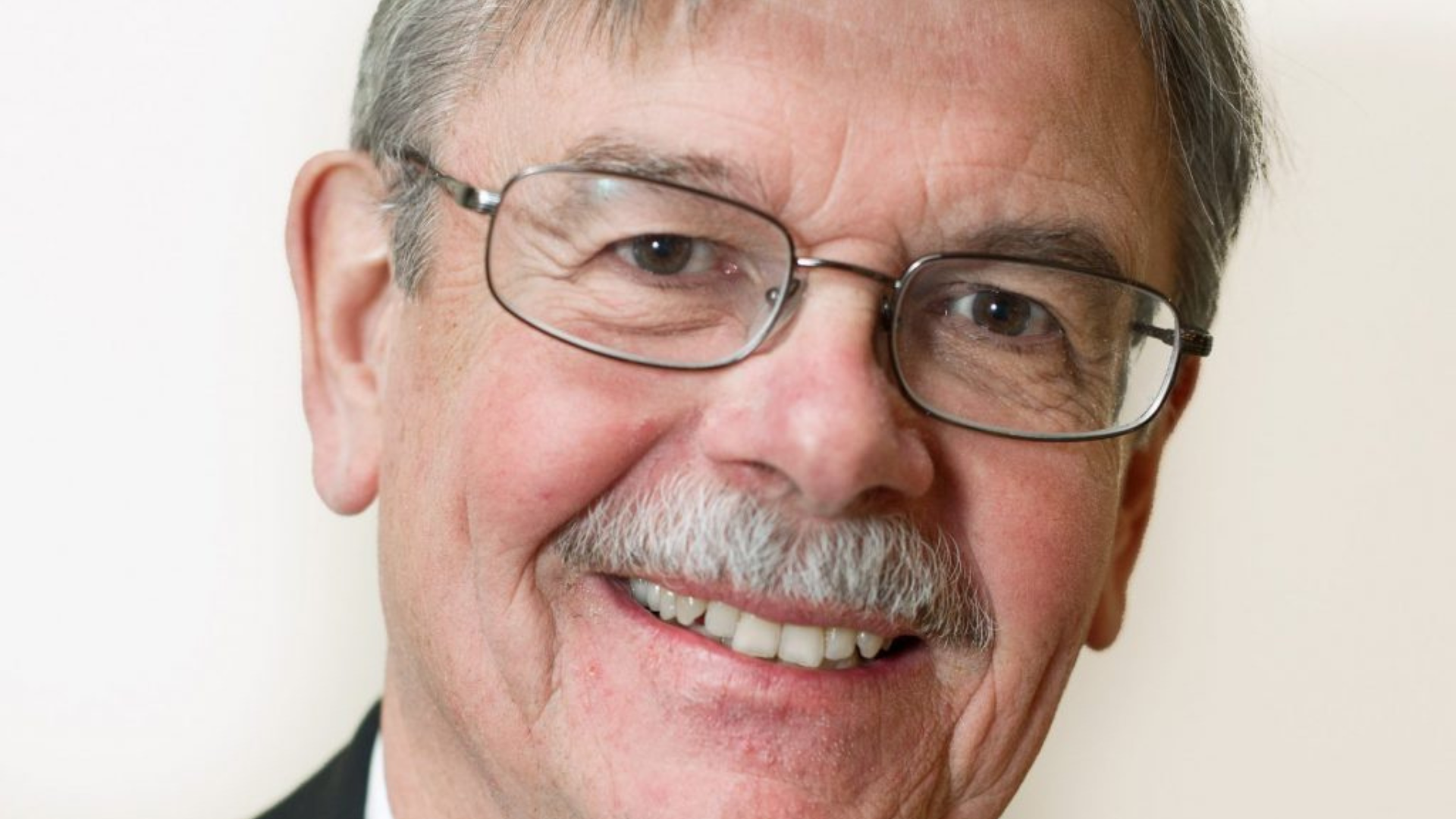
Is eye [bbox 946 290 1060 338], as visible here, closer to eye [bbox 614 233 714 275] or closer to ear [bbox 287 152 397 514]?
eye [bbox 614 233 714 275]

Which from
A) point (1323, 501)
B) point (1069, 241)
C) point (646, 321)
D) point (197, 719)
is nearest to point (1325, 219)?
point (1323, 501)

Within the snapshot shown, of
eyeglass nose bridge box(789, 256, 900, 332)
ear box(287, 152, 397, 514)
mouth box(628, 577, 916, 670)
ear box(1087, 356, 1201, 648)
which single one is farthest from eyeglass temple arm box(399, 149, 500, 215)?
ear box(1087, 356, 1201, 648)

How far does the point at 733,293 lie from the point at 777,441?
237mm

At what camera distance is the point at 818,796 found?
99.1 inches

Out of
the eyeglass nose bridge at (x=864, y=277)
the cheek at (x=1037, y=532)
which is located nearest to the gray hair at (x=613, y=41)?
the eyeglass nose bridge at (x=864, y=277)

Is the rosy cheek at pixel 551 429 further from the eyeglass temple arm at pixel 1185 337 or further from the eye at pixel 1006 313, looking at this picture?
the eyeglass temple arm at pixel 1185 337

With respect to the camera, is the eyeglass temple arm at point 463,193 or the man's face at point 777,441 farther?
the eyeglass temple arm at point 463,193

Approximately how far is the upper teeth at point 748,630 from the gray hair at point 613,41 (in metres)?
0.59

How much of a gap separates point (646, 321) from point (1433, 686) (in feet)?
6.85

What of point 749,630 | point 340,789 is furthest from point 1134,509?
point 340,789

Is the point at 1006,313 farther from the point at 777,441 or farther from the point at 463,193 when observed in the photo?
the point at 463,193

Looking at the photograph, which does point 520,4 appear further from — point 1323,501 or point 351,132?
point 1323,501

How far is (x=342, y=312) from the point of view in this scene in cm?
293

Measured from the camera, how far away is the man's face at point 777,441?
96.7 inches
